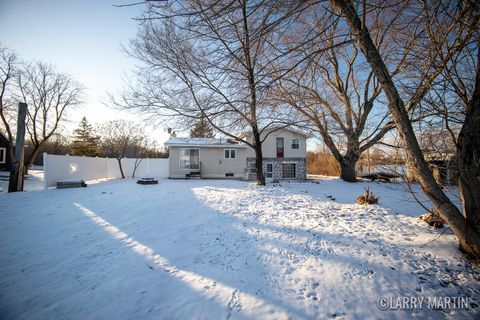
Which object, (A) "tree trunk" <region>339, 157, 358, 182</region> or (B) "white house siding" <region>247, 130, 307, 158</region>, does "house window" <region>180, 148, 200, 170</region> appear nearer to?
(B) "white house siding" <region>247, 130, 307, 158</region>

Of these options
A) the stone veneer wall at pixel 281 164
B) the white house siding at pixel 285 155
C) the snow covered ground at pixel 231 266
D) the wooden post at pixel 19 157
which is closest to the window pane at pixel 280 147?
the white house siding at pixel 285 155

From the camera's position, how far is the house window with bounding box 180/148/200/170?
56.3 ft

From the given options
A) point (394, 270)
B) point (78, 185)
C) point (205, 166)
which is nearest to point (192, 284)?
point (394, 270)

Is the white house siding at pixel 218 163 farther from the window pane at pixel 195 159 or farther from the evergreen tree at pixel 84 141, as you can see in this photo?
the evergreen tree at pixel 84 141

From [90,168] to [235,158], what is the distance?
11534 millimetres

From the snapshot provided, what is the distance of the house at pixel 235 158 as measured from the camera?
1702 centimetres

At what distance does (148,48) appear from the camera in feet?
26.9

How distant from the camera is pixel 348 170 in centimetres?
1516

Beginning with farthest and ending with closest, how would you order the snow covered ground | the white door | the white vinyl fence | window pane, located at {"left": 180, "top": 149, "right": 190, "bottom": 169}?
the white door, window pane, located at {"left": 180, "top": 149, "right": 190, "bottom": 169}, the white vinyl fence, the snow covered ground

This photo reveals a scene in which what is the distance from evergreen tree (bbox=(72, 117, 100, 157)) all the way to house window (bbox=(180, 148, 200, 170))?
15.8m

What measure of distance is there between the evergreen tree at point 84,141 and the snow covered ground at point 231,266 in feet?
84.0

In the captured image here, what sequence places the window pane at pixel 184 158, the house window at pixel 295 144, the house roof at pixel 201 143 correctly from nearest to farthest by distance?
1. the house roof at pixel 201 143
2. the window pane at pixel 184 158
3. the house window at pixel 295 144

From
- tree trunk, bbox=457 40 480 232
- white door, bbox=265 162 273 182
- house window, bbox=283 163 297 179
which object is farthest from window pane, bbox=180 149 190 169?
tree trunk, bbox=457 40 480 232

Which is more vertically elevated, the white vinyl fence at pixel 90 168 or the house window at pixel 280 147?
the house window at pixel 280 147
